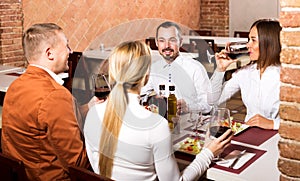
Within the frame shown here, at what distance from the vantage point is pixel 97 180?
1328 mm

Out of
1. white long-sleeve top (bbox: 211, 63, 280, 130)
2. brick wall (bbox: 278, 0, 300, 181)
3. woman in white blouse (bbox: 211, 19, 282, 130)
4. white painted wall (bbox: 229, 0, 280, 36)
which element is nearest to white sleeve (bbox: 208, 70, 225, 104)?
white long-sleeve top (bbox: 211, 63, 280, 130)

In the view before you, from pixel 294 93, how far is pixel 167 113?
1128 millimetres

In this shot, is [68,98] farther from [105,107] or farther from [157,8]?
[157,8]

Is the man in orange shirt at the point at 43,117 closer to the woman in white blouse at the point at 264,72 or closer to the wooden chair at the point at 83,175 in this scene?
the wooden chair at the point at 83,175

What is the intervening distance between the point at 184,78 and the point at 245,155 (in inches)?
57.0

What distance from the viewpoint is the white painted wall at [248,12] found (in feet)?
24.5

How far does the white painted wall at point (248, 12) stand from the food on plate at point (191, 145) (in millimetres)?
5862

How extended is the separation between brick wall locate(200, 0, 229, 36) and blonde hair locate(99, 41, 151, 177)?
649 cm

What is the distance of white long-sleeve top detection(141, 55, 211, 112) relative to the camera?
3.09 meters

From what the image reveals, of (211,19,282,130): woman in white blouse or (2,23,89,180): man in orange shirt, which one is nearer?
(2,23,89,180): man in orange shirt

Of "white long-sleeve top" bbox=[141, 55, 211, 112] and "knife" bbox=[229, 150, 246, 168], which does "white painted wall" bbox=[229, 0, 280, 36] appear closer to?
"white long-sleeve top" bbox=[141, 55, 211, 112]

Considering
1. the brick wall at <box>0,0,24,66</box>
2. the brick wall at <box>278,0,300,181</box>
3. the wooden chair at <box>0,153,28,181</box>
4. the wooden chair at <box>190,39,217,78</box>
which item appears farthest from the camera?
the wooden chair at <box>190,39,217,78</box>

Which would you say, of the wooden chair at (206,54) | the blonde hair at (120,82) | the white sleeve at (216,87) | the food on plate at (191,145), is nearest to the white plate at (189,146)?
the food on plate at (191,145)

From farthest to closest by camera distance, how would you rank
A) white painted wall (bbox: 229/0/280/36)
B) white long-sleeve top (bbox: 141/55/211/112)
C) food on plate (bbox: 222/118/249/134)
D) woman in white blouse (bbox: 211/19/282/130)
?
white painted wall (bbox: 229/0/280/36), white long-sleeve top (bbox: 141/55/211/112), woman in white blouse (bbox: 211/19/282/130), food on plate (bbox: 222/118/249/134)
